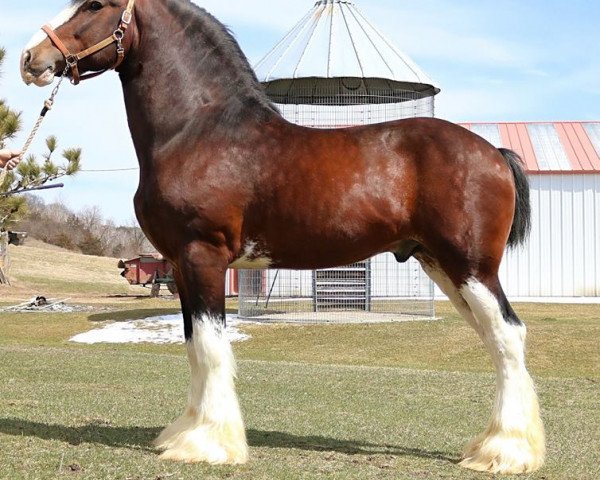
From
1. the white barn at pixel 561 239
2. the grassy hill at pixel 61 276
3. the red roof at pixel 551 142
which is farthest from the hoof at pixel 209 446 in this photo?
the grassy hill at pixel 61 276

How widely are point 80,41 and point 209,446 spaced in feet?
8.62

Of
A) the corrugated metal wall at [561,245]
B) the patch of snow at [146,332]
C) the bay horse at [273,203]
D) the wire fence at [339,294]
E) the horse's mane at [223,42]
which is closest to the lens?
the bay horse at [273,203]

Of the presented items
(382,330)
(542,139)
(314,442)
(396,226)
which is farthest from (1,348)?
(542,139)

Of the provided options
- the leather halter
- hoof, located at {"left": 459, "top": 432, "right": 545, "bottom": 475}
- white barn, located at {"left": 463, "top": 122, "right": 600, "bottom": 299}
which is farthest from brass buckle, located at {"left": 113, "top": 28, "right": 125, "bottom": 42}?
white barn, located at {"left": 463, "top": 122, "right": 600, "bottom": 299}

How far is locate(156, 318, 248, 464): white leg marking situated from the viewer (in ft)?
18.0

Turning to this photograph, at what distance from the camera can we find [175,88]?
588 cm

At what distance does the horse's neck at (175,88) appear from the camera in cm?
583

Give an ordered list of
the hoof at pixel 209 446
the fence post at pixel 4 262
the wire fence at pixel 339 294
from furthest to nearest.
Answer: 1. the fence post at pixel 4 262
2. the wire fence at pixel 339 294
3. the hoof at pixel 209 446

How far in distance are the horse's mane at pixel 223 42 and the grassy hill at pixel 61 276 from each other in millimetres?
26545

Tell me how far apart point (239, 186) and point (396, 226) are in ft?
3.29

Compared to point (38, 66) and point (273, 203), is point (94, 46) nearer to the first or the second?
point (38, 66)

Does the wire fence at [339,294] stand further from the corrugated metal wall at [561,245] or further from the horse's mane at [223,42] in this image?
the horse's mane at [223,42]

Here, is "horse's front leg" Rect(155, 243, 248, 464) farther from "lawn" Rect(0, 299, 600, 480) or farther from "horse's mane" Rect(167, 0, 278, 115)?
"horse's mane" Rect(167, 0, 278, 115)

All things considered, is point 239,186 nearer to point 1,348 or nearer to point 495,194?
point 495,194
